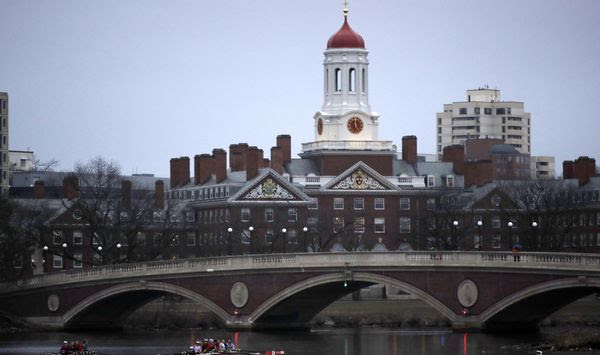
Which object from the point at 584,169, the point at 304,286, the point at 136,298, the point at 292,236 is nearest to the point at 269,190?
the point at 292,236

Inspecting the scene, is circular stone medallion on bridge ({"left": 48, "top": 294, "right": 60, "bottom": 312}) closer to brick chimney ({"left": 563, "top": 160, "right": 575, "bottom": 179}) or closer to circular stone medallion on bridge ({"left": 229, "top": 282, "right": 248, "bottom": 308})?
circular stone medallion on bridge ({"left": 229, "top": 282, "right": 248, "bottom": 308})

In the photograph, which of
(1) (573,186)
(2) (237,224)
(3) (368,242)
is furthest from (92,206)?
(1) (573,186)

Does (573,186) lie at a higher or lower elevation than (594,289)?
higher

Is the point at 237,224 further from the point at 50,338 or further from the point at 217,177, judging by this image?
the point at 50,338

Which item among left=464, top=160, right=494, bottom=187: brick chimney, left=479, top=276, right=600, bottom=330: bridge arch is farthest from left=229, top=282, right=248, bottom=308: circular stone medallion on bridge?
left=464, top=160, right=494, bottom=187: brick chimney

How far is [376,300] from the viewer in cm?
15825

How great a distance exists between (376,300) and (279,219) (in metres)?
24.2

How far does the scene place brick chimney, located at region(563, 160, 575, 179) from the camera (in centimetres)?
19325

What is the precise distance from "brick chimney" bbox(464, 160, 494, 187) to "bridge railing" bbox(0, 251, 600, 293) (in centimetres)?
6441

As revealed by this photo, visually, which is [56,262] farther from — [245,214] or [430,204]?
[430,204]

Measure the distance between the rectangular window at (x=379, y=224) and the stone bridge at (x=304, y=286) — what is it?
52.1 m

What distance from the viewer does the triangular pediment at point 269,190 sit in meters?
182

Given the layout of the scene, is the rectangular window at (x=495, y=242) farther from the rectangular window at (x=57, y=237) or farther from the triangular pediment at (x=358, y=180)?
the rectangular window at (x=57, y=237)

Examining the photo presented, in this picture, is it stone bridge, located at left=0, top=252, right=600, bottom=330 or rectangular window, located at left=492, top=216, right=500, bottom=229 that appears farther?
rectangular window, located at left=492, top=216, right=500, bottom=229
